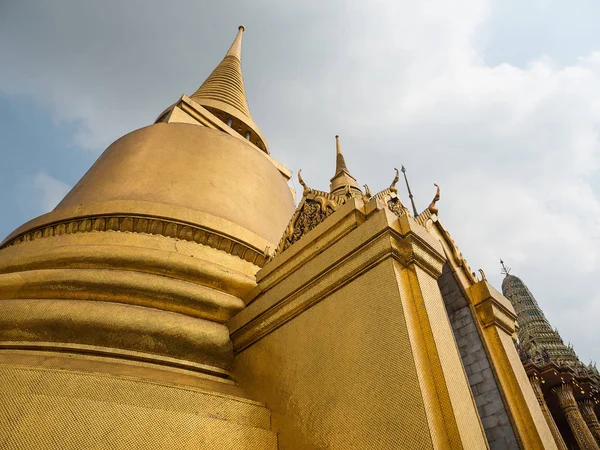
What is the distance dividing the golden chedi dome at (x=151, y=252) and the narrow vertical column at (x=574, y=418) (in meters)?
12.3

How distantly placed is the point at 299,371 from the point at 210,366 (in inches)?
31.1

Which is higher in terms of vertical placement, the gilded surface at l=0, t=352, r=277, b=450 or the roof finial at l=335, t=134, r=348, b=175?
the roof finial at l=335, t=134, r=348, b=175

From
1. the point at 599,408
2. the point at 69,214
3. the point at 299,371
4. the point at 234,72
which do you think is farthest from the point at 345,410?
the point at 599,408

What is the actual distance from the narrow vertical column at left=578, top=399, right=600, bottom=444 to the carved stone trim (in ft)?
49.5

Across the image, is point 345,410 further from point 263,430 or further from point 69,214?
point 69,214

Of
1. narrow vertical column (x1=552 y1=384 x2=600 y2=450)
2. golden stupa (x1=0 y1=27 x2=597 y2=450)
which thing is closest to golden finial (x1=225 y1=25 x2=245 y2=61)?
golden stupa (x1=0 y1=27 x2=597 y2=450)

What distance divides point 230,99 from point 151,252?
5.50 metres

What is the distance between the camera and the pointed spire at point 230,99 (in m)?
7.65

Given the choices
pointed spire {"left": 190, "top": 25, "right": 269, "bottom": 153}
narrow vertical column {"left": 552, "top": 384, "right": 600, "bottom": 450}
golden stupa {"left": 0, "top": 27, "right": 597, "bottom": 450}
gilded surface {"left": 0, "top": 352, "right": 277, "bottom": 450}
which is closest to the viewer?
gilded surface {"left": 0, "top": 352, "right": 277, "bottom": 450}

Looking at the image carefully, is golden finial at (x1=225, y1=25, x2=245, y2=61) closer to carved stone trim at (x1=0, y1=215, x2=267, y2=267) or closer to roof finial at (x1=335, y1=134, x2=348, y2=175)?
roof finial at (x1=335, y1=134, x2=348, y2=175)

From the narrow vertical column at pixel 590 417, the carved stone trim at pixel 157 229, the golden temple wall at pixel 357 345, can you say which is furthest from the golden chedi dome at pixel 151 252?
the narrow vertical column at pixel 590 417

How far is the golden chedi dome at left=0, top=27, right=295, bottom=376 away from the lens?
2.81 meters

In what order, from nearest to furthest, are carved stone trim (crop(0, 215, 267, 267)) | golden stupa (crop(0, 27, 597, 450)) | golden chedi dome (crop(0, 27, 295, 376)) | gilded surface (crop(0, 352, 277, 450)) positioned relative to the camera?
gilded surface (crop(0, 352, 277, 450)) < golden stupa (crop(0, 27, 597, 450)) < golden chedi dome (crop(0, 27, 295, 376)) < carved stone trim (crop(0, 215, 267, 267))

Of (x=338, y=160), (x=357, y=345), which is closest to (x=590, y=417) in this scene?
(x=338, y=160)
